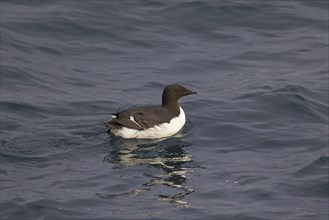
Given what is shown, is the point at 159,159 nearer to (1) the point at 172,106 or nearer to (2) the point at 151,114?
(2) the point at 151,114

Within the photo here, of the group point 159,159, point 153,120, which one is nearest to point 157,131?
point 153,120

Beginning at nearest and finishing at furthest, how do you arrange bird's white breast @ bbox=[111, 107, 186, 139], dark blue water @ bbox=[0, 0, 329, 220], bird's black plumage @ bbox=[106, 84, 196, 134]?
dark blue water @ bbox=[0, 0, 329, 220], bird's black plumage @ bbox=[106, 84, 196, 134], bird's white breast @ bbox=[111, 107, 186, 139]

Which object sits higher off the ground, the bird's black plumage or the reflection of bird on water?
the bird's black plumage

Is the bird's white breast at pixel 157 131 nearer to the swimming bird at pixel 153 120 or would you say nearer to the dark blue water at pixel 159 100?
the swimming bird at pixel 153 120

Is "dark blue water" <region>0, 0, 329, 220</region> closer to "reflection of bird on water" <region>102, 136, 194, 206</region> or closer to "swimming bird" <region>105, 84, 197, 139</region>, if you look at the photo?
"reflection of bird on water" <region>102, 136, 194, 206</region>

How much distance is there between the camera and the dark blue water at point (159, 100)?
1402 cm

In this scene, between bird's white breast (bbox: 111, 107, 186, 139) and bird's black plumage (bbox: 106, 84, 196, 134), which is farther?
bird's white breast (bbox: 111, 107, 186, 139)

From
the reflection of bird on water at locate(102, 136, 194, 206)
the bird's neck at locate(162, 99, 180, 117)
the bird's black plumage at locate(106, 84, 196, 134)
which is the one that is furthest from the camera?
the bird's neck at locate(162, 99, 180, 117)

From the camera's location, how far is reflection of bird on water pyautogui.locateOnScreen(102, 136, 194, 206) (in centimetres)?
1442

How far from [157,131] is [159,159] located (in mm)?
1150

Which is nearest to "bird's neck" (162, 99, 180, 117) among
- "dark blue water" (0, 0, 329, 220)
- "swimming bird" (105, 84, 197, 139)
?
"swimming bird" (105, 84, 197, 139)

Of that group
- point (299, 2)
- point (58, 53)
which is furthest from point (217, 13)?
point (58, 53)

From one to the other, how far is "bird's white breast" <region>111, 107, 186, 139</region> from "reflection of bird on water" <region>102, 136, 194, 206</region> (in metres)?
0.10

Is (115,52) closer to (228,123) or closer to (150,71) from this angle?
(150,71)
